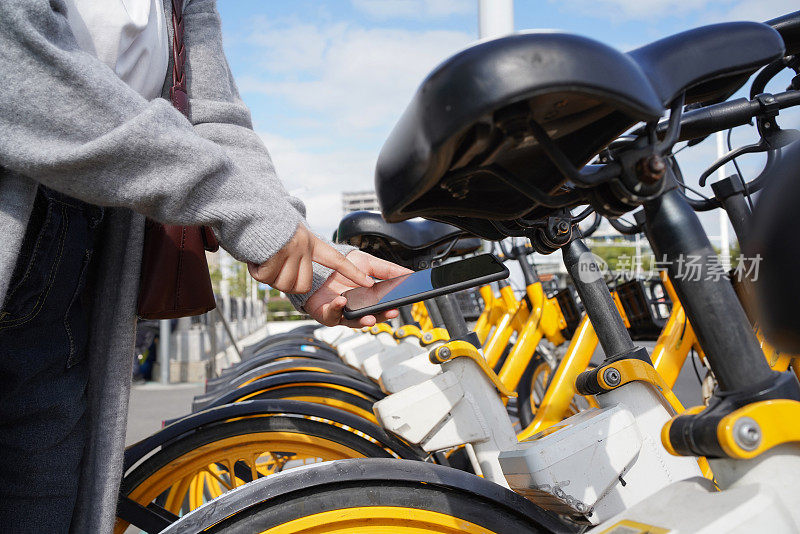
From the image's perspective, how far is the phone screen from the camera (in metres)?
1.01

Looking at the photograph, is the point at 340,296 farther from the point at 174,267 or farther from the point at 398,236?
the point at 398,236

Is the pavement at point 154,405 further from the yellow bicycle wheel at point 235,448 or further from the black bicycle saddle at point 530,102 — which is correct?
the black bicycle saddle at point 530,102

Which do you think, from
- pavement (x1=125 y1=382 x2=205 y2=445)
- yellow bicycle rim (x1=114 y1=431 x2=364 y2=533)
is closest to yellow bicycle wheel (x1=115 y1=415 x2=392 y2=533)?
yellow bicycle rim (x1=114 y1=431 x2=364 y2=533)

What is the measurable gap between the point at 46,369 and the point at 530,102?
37.6 inches

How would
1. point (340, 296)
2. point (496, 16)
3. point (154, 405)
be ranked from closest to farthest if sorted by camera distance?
point (340, 296), point (496, 16), point (154, 405)

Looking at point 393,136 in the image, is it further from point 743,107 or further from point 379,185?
point 743,107

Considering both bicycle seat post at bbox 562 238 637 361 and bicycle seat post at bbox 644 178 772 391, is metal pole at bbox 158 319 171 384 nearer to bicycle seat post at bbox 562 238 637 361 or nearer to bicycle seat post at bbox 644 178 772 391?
bicycle seat post at bbox 562 238 637 361

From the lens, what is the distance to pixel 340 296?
1.14 meters

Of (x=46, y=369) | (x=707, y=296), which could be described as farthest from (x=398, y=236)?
(x=707, y=296)

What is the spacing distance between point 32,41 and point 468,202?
622 mm

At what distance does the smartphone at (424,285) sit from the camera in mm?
1007

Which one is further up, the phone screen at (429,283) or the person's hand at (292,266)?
the person's hand at (292,266)

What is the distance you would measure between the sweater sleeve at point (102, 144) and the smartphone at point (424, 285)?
176 mm

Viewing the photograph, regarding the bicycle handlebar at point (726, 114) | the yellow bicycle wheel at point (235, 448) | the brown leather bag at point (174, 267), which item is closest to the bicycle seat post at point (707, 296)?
the bicycle handlebar at point (726, 114)
